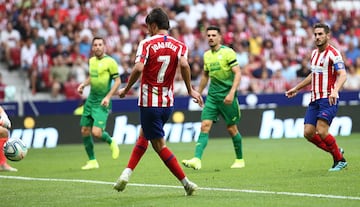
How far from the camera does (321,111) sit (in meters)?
13.5

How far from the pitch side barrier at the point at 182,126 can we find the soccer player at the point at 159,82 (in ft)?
39.5

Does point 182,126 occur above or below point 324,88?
below

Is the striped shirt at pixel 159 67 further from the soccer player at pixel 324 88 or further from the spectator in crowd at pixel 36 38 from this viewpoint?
the spectator in crowd at pixel 36 38

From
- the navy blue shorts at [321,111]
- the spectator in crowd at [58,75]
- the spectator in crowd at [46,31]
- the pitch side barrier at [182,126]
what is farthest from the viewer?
the spectator in crowd at [46,31]

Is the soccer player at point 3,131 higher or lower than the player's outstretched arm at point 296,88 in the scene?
lower

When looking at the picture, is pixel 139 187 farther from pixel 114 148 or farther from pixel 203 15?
pixel 203 15

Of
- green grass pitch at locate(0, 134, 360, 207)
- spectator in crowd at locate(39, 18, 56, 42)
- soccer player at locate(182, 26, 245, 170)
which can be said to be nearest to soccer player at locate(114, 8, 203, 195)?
green grass pitch at locate(0, 134, 360, 207)

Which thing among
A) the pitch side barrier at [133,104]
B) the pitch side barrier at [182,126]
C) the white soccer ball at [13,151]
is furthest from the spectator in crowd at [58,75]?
the white soccer ball at [13,151]

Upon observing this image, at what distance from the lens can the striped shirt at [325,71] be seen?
44.0 ft

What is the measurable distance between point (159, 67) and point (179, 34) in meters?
17.3

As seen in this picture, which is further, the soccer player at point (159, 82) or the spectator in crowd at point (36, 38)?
the spectator in crowd at point (36, 38)

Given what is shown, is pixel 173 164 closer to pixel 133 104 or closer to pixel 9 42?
pixel 133 104

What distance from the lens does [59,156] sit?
765 inches

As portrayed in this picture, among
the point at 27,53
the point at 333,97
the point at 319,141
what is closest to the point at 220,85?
the point at 319,141
